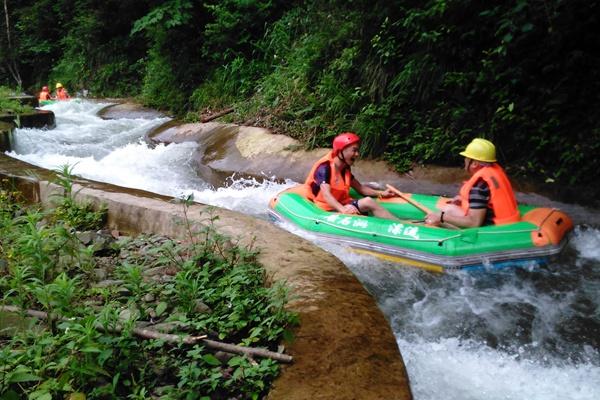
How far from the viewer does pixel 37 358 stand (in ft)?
6.54

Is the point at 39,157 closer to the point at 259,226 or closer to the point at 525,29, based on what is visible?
the point at 259,226

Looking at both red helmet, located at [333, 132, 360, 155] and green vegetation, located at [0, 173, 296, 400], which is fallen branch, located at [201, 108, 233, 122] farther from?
green vegetation, located at [0, 173, 296, 400]

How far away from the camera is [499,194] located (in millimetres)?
4613

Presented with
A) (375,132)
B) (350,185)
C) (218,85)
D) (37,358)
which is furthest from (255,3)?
(37,358)

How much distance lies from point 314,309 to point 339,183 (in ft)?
10.0

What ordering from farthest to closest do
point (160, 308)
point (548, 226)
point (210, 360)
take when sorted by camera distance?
point (548, 226)
point (160, 308)
point (210, 360)

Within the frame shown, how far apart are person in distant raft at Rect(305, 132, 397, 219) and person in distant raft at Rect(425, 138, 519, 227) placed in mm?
1051

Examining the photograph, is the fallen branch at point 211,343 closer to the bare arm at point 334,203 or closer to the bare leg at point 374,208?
the bare arm at point 334,203

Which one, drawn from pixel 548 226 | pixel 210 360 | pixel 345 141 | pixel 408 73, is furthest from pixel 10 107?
pixel 548 226

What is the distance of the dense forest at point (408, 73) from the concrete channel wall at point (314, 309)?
3904mm

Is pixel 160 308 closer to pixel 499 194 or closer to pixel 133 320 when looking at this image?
pixel 133 320

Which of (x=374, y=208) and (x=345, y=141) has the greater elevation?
(x=345, y=141)

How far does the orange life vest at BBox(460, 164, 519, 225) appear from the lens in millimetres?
4559

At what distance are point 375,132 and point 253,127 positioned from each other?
120 inches
